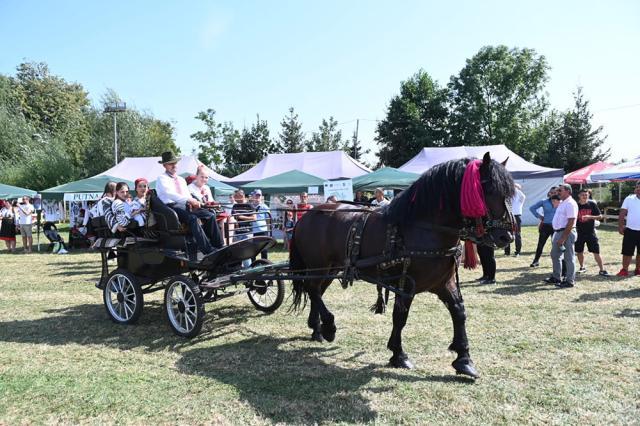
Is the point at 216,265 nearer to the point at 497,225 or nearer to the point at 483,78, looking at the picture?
the point at 497,225

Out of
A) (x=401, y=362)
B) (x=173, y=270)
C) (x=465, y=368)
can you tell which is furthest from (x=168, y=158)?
(x=465, y=368)

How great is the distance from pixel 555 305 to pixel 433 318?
2094 millimetres

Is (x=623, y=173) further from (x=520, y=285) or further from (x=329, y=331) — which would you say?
(x=329, y=331)

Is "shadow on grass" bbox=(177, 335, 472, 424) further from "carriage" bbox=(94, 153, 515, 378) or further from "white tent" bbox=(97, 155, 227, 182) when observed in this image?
"white tent" bbox=(97, 155, 227, 182)

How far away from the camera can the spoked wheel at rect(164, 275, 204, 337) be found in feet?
17.1

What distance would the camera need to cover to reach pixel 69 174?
1377 inches

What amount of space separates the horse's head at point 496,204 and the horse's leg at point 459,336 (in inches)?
31.4

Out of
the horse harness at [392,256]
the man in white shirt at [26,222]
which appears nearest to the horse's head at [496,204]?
the horse harness at [392,256]

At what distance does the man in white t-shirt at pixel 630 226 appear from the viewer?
8.68 metres

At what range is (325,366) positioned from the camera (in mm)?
4426

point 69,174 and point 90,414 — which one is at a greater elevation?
point 69,174

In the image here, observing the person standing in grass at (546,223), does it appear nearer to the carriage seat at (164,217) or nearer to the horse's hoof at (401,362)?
the horse's hoof at (401,362)

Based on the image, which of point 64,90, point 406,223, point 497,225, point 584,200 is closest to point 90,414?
point 406,223

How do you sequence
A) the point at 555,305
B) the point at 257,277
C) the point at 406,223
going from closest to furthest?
the point at 406,223, the point at 257,277, the point at 555,305
